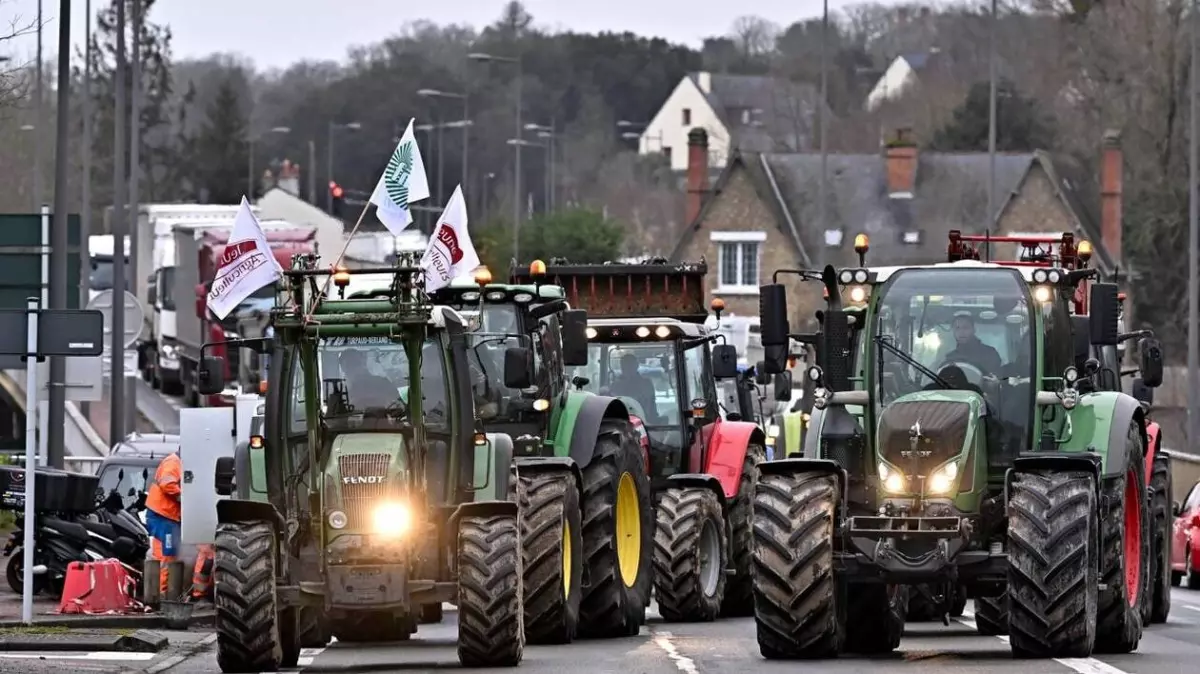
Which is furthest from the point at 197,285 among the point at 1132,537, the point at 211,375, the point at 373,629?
the point at 1132,537

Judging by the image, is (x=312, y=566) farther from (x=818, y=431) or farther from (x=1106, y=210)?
(x=1106, y=210)

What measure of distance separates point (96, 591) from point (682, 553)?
211 inches

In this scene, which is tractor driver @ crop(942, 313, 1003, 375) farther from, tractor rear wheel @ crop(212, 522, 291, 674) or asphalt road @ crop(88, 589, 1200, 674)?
tractor rear wheel @ crop(212, 522, 291, 674)

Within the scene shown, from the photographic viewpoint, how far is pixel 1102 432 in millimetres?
19109

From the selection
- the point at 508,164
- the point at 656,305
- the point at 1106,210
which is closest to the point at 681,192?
the point at 508,164

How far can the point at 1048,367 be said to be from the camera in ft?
62.3

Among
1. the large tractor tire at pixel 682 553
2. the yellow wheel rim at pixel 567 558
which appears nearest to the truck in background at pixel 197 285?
the large tractor tire at pixel 682 553

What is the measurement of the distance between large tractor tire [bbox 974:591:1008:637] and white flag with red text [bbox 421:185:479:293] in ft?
15.9

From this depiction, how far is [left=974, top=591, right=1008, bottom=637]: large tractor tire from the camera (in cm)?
2106

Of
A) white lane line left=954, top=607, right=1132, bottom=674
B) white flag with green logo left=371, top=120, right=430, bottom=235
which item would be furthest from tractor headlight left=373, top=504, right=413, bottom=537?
white lane line left=954, top=607, right=1132, bottom=674

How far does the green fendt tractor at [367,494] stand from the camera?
58.0 feet

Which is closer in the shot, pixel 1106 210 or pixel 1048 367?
pixel 1048 367

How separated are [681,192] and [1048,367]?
380 ft

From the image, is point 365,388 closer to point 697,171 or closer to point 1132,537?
point 1132,537
